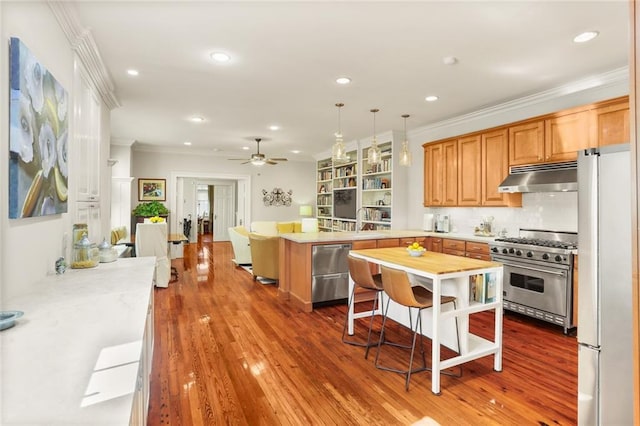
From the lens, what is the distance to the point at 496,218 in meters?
4.92

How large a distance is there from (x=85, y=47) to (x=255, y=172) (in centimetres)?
695

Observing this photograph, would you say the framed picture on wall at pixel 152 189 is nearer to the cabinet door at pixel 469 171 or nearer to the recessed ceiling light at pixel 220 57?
the recessed ceiling light at pixel 220 57

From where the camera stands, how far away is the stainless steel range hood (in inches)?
146

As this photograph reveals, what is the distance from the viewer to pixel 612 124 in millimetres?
3449

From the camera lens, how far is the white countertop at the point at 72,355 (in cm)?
79

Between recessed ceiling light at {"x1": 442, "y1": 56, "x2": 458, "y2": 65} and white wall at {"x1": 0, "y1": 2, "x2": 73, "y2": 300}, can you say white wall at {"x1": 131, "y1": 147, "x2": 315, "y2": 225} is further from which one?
recessed ceiling light at {"x1": 442, "y1": 56, "x2": 458, "y2": 65}

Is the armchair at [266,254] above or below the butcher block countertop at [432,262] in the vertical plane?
below

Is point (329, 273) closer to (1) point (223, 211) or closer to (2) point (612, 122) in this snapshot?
(2) point (612, 122)

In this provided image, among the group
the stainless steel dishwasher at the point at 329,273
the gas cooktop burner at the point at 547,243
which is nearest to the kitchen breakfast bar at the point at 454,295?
the stainless steel dishwasher at the point at 329,273

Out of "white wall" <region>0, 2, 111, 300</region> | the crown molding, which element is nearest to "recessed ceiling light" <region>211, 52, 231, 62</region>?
the crown molding

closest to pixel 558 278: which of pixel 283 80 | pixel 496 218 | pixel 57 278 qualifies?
pixel 496 218

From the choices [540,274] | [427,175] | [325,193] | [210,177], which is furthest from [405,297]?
[210,177]

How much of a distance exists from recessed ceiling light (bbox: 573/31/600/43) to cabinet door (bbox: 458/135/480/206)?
A: 2039mm

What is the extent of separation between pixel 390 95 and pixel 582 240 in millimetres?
3196
